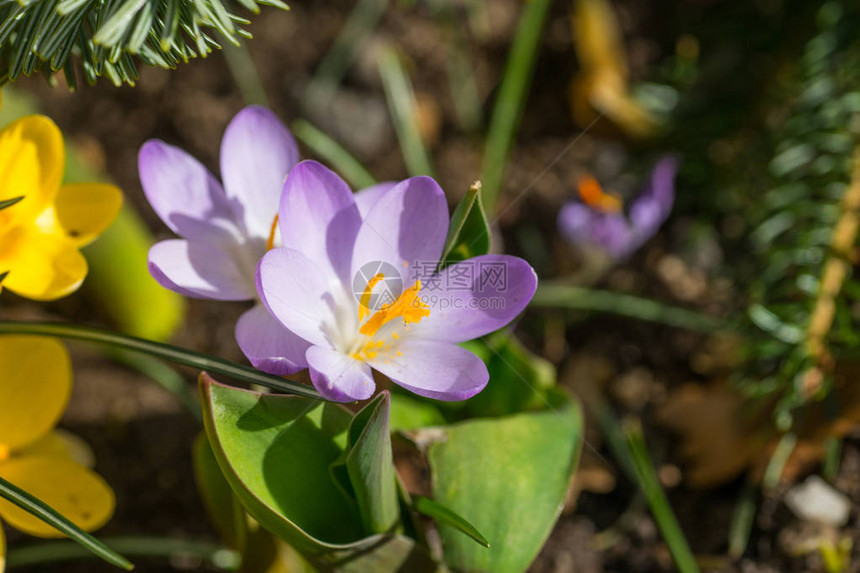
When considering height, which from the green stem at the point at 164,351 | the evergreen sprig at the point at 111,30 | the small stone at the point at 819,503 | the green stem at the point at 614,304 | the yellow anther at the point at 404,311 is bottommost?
the small stone at the point at 819,503

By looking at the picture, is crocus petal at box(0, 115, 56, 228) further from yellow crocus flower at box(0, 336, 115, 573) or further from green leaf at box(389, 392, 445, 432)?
green leaf at box(389, 392, 445, 432)

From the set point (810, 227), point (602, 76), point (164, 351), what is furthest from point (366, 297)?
point (602, 76)

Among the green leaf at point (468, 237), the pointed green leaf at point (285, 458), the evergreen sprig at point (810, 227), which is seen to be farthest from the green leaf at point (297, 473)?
the evergreen sprig at point (810, 227)

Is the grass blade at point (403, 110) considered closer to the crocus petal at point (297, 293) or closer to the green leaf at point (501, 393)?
the green leaf at point (501, 393)

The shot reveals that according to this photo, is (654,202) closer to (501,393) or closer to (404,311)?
(501,393)

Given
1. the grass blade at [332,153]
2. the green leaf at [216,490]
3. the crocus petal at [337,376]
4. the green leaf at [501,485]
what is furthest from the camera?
the grass blade at [332,153]

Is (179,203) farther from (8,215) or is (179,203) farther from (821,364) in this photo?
(821,364)

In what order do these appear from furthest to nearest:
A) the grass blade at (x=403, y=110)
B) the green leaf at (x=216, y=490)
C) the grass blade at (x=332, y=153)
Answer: the grass blade at (x=403, y=110) < the grass blade at (x=332, y=153) < the green leaf at (x=216, y=490)

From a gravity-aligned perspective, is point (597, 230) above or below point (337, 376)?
below

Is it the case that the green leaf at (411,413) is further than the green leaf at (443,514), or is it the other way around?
the green leaf at (411,413)
